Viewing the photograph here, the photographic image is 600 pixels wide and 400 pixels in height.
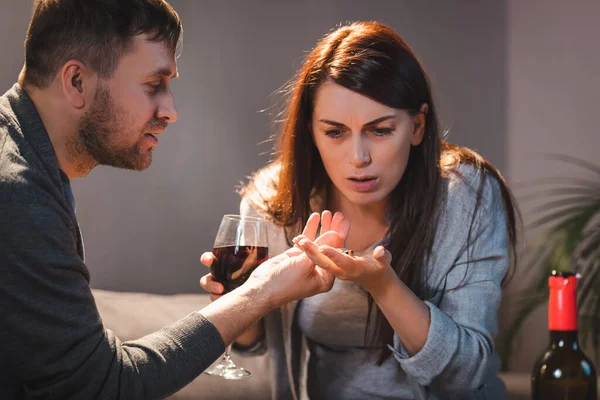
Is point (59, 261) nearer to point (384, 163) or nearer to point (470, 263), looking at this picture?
point (384, 163)

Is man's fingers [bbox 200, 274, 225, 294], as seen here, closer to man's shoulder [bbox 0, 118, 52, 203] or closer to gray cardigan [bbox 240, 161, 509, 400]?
gray cardigan [bbox 240, 161, 509, 400]

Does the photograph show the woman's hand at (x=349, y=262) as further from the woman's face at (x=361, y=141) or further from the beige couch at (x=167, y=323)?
the beige couch at (x=167, y=323)

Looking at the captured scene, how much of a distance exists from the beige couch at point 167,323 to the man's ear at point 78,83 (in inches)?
39.7

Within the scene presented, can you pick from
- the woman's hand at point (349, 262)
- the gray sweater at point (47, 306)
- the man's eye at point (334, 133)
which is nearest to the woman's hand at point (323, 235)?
the woman's hand at point (349, 262)

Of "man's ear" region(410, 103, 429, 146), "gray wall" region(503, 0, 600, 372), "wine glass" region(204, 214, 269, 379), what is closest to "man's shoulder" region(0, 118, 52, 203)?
"wine glass" region(204, 214, 269, 379)

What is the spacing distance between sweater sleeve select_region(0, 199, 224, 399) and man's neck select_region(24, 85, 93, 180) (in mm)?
176

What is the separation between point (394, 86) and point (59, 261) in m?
0.93

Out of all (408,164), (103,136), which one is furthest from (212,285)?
(408,164)

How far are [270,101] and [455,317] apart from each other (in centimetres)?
145

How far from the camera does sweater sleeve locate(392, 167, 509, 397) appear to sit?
164cm

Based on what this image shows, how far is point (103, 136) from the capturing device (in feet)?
4.69

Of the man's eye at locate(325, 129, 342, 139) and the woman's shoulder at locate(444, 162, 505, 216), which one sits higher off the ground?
the man's eye at locate(325, 129, 342, 139)

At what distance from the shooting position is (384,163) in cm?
183

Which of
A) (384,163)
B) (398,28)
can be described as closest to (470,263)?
(384,163)
